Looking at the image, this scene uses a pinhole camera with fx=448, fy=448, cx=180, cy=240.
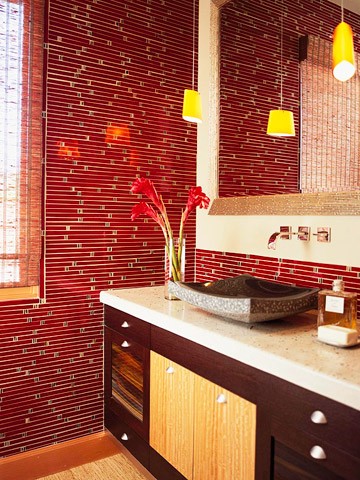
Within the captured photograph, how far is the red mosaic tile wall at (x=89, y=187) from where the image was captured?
224 centimetres

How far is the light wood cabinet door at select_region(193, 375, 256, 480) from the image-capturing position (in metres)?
1.36

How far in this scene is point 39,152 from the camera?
2.22 metres

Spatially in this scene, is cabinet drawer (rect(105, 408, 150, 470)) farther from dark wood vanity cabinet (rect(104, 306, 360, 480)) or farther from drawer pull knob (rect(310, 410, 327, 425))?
drawer pull knob (rect(310, 410, 327, 425))

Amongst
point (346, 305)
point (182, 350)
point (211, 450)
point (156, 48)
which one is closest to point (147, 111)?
point (156, 48)

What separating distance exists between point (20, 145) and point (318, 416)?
70.1 inches

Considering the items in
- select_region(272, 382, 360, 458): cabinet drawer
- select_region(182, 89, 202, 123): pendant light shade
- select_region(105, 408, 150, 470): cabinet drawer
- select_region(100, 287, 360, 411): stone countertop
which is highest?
select_region(182, 89, 202, 123): pendant light shade

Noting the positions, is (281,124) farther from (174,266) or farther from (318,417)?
(318,417)

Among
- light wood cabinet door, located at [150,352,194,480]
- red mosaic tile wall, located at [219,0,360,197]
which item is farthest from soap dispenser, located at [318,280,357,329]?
red mosaic tile wall, located at [219,0,360,197]

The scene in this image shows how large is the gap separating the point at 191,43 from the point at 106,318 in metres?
1.67

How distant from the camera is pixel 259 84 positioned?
2205mm

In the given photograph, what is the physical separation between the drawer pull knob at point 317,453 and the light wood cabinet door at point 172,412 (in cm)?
54

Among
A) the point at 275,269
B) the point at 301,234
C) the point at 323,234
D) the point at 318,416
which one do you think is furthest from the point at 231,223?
the point at 318,416

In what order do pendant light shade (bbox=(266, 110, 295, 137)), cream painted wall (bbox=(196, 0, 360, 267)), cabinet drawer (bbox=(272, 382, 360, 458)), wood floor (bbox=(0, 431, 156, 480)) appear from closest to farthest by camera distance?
cabinet drawer (bbox=(272, 382, 360, 458))
cream painted wall (bbox=(196, 0, 360, 267))
pendant light shade (bbox=(266, 110, 295, 137))
wood floor (bbox=(0, 431, 156, 480))

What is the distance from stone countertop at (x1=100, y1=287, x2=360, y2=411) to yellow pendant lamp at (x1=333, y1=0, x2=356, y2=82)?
94cm
